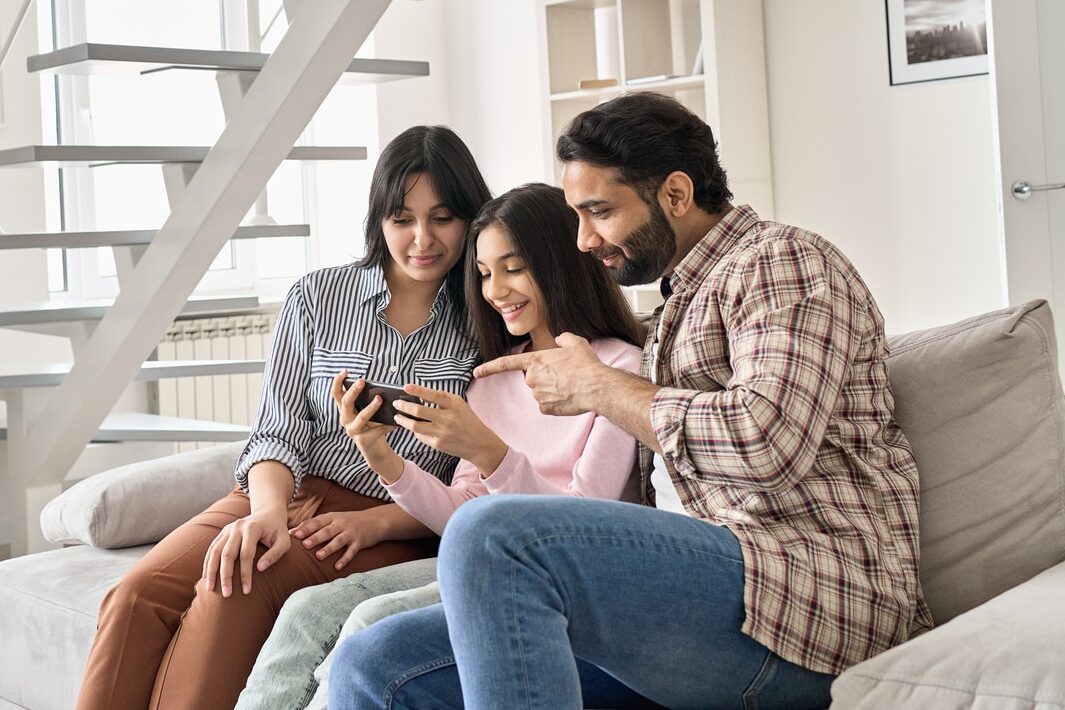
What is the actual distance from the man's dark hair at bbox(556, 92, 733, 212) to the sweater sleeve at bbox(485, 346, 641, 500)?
14.5 inches

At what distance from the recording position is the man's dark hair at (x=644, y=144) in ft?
5.72

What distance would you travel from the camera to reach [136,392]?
174 inches

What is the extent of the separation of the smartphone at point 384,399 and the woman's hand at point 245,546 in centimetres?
25

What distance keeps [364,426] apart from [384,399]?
51 millimetres

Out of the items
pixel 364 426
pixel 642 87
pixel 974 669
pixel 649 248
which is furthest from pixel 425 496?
pixel 642 87

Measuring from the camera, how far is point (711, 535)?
144 centimetres

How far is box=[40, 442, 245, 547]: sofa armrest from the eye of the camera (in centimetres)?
234

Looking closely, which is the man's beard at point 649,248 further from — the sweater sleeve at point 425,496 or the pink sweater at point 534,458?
the sweater sleeve at point 425,496

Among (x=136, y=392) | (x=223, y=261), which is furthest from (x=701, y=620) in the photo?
(x=223, y=261)

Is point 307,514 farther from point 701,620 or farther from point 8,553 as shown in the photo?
point 8,553

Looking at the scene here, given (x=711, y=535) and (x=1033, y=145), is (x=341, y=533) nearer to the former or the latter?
(x=711, y=535)

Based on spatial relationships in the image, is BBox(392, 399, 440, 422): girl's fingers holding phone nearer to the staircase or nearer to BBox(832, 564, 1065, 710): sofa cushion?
BBox(832, 564, 1065, 710): sofa cushion

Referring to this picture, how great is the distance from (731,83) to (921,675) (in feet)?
10.5

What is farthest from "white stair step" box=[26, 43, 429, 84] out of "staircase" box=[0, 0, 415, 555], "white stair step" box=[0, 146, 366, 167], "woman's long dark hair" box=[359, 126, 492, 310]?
"woman's long dark hair" box=[359, 126, 492, 310]
